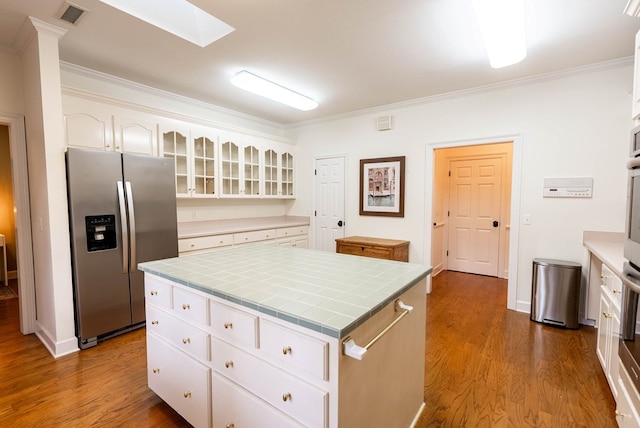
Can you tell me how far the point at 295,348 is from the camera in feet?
3.80

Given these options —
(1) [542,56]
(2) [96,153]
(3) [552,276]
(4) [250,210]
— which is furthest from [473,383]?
(4) [250,210]

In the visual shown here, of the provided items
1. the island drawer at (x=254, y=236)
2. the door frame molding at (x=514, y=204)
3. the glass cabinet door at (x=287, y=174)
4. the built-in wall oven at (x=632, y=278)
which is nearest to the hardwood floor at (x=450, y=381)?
the door frame molding at (x=514, y=204)

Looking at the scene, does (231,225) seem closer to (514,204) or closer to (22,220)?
(22,220)

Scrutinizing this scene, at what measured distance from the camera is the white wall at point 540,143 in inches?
117

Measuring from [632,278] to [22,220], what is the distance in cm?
450

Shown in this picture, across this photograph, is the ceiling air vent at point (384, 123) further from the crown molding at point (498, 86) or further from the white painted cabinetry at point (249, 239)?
the white painted cabinetry at point (249, 239)

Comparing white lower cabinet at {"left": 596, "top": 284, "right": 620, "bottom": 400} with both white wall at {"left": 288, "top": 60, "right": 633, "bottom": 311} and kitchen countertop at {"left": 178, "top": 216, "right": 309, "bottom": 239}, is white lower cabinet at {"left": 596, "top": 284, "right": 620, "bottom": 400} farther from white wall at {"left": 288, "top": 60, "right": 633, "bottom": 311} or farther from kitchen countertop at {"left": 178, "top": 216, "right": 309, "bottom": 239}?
kitchen countertop at {"left": 178, "top": 216, "right": 309, "bottom": 239}

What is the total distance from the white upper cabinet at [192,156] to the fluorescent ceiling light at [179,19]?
4.46 ft

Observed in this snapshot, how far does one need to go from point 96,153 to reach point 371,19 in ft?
8.33

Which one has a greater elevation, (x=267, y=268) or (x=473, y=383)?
(x=267, y=268)

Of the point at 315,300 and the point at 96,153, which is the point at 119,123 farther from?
the point at 315,300

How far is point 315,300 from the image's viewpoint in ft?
4.18

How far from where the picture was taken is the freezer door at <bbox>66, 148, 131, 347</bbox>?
2.53m

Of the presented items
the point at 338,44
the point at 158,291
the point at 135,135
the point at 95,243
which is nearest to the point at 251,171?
the point at 135,135
